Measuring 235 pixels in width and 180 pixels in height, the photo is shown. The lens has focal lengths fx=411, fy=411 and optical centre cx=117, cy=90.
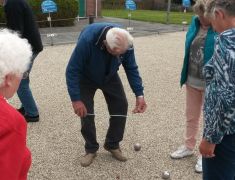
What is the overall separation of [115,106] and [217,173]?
1.59m

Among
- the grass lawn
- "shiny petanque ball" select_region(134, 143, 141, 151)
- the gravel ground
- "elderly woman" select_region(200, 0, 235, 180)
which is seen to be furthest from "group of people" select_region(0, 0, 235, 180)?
the grass lawn

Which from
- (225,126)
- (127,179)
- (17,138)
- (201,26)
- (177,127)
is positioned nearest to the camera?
(17,138)

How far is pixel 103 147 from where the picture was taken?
439 cm

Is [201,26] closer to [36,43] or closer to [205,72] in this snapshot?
[205,72]

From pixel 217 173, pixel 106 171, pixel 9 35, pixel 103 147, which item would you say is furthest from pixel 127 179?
pixel 9 35

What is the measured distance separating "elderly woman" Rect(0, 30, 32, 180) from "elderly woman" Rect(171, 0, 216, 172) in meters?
1.76

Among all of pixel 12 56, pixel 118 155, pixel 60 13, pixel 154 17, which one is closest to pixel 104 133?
pixel 118 155

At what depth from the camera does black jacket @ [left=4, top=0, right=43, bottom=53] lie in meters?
4.47

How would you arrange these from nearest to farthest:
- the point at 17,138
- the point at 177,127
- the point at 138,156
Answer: the point at 17,138
the point at 138,156
the point at 177,127

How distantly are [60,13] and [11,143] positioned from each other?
558 inches

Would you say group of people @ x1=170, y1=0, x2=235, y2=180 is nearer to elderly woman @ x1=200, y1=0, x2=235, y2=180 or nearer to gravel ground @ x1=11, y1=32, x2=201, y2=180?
elderly woman @ x1=200, y1=0, x2=235, y2=180

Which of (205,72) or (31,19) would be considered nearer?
(205,72)

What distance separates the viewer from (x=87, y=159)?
4.04 metres

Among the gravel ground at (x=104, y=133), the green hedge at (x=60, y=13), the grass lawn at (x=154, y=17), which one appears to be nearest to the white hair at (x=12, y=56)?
the gravel ground at (x=104, y=133)
